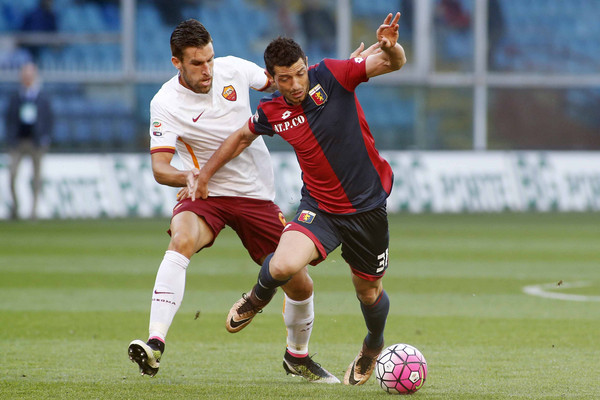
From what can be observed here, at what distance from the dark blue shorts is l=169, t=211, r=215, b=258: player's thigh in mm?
549

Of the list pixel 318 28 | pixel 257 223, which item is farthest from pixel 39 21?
pixel 257 223

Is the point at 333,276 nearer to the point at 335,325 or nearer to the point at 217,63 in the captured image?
the point at 335,325

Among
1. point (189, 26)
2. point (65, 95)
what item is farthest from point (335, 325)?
point (65, 95)

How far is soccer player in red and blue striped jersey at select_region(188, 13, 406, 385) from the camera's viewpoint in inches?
207

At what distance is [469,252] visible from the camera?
1214 cm

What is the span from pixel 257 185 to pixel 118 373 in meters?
1.36

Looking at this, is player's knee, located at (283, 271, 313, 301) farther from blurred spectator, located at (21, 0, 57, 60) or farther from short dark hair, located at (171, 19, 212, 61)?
blurred spectator, located at (21, 0, 57, 60)

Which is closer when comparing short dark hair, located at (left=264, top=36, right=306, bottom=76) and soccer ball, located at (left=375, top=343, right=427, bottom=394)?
soccer ball, located at (left=375, top=343, right=427, bottom=394)

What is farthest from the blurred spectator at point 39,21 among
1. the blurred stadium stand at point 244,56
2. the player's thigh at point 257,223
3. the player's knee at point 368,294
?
the player's knee at point 368,294

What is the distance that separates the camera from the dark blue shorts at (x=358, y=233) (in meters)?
5.35

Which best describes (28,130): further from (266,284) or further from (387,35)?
(387,35)

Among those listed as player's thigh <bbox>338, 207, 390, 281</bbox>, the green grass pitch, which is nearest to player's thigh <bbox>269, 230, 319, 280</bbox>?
player's thigh <bbox>338, 207, 390, 281</bbox>

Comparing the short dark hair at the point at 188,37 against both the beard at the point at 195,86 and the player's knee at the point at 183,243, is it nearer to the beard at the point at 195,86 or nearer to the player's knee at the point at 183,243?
the beard at the point at 195,86

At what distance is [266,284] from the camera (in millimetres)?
5242
